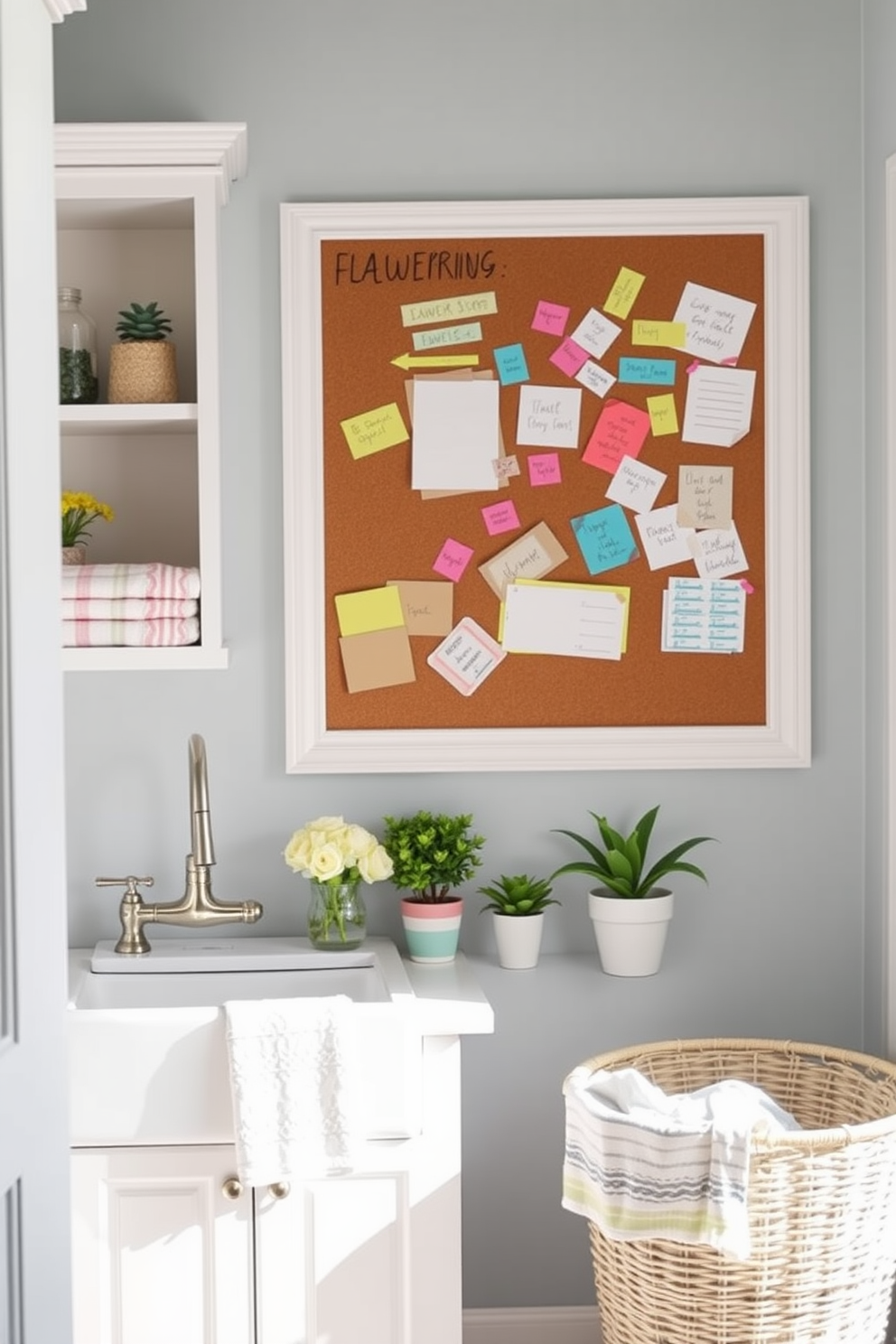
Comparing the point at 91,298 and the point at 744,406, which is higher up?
the point at 91,298

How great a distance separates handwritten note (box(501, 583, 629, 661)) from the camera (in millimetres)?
2492

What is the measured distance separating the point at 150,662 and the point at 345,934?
1.84ft

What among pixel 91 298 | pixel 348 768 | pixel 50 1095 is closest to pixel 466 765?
pixel 348 768

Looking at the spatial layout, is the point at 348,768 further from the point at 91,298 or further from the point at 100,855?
the point at 91,298

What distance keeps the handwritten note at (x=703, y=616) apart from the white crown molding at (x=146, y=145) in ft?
3.48

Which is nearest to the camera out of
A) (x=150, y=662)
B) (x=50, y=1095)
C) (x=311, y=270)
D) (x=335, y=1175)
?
(x=50, y=1095)

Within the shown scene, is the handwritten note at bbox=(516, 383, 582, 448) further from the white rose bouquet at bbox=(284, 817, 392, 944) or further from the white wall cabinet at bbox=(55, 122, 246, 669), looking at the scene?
the white rose bouquet at bbox=(284, 817, 392, 944)

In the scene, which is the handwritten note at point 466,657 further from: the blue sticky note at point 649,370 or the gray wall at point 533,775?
the blue sticky note at point 649,370

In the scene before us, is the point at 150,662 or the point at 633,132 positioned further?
the point at 633,132

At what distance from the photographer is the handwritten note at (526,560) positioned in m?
2.49

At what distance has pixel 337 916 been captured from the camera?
2.35m

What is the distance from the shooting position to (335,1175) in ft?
6.51

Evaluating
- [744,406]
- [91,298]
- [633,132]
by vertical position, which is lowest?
[744,406]

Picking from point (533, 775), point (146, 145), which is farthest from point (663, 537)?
point (146, 145)
